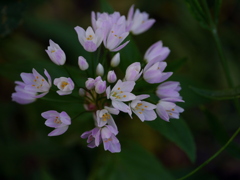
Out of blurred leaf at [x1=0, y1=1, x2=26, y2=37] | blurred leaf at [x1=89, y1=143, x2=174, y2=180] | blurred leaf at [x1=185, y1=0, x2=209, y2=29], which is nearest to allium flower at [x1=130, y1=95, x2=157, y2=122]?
blurred leaf at [x1=89, y1=143, x2=174, y2=180]

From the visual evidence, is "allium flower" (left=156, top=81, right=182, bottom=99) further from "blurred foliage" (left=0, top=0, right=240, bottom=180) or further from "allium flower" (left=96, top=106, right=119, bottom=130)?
"allium flower" (left=96, top=106, right=119, bottom=130)

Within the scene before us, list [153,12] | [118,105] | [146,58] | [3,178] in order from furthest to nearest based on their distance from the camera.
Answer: [153,12]
[3,178]
[146,58]
[118,105]

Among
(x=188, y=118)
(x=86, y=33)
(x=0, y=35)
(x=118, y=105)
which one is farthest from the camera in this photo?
(x=188, y=118)

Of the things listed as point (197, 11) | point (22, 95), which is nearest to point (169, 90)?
point (197, 11)

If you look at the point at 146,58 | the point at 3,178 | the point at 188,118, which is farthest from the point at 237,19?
the point at 3,178

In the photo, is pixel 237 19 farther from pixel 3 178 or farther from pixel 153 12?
pixel 3 178

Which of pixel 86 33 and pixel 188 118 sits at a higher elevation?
pixel 86 33
